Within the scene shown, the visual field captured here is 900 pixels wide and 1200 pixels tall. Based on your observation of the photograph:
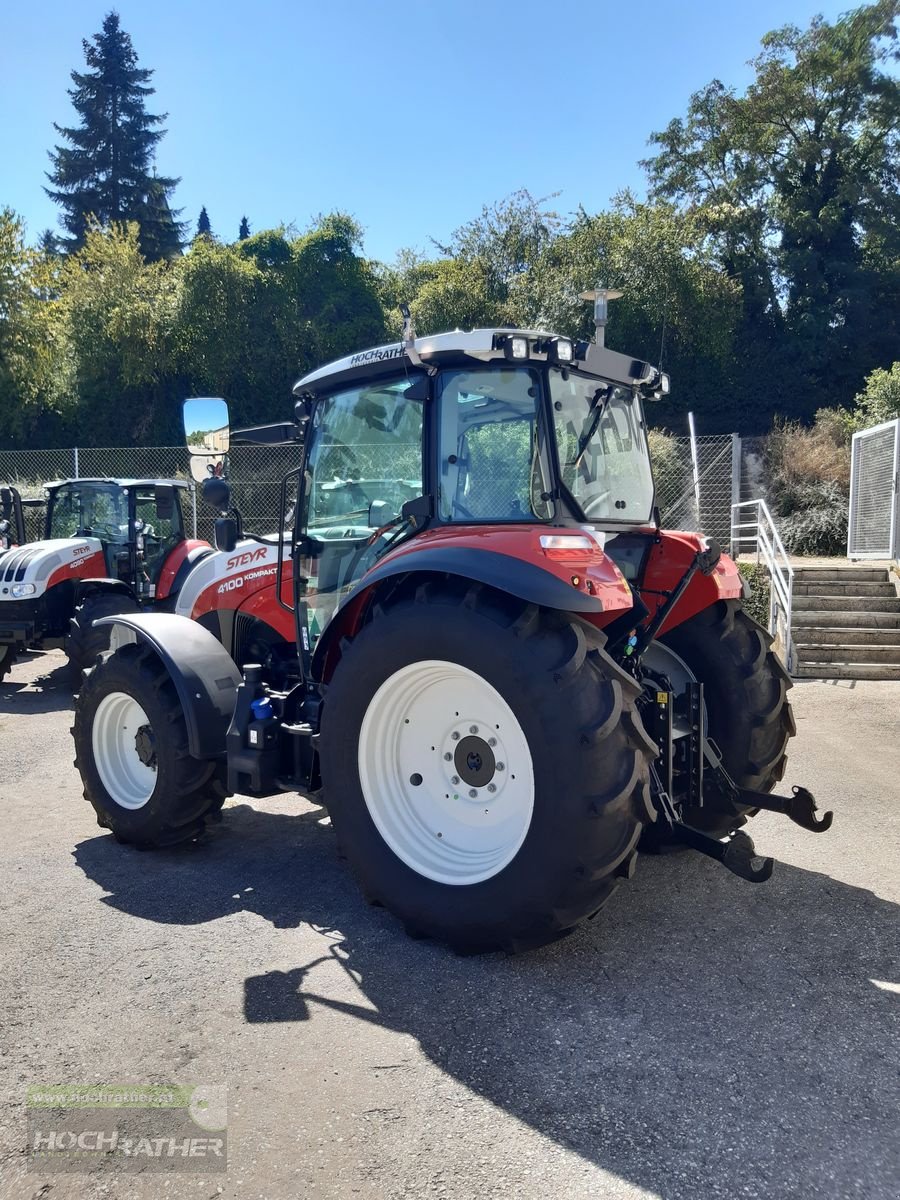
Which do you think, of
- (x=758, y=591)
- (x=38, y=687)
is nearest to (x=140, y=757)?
(x=38, y=687)

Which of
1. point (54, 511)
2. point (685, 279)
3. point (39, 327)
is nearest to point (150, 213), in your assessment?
point (39, 327)

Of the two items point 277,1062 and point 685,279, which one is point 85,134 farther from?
point 277,1062

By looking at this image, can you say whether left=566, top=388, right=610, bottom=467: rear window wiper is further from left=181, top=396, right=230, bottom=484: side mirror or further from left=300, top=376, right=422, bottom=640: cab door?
left=181, top=396, right=230, bottom=484: side mirror

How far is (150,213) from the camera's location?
1580 inches

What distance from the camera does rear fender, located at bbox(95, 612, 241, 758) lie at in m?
4.12

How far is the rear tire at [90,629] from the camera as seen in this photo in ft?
26.6

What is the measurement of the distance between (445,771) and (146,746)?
1792 millimetres

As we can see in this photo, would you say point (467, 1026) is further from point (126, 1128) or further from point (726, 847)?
point (726, 847)

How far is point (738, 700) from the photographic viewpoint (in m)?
4.09

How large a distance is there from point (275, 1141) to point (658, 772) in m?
1.94

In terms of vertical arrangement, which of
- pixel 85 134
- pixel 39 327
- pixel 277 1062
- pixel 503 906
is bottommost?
pixel 277 1062

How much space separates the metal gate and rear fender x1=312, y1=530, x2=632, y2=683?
8.81 meters

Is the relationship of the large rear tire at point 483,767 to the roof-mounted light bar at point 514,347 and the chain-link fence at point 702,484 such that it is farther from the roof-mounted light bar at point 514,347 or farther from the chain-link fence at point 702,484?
the chain-link fence at point 702,484

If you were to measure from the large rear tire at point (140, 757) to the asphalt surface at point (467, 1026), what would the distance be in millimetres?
226
